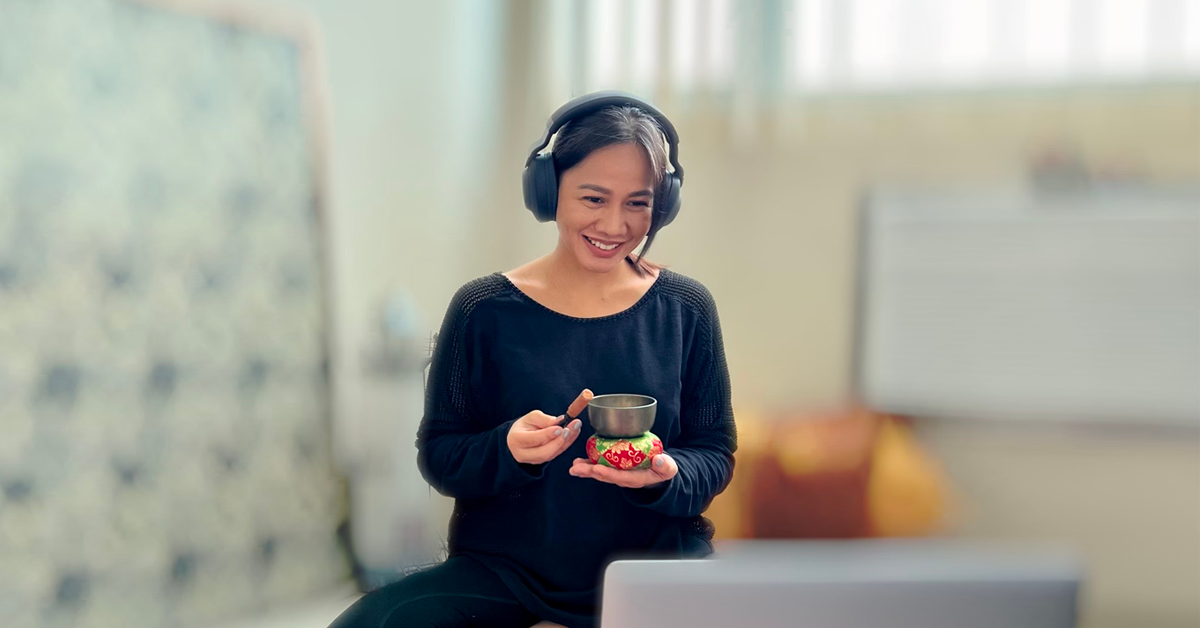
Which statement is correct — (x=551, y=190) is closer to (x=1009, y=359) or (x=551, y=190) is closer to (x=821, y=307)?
(x=821, y=307)

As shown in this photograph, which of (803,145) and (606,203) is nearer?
(606,203)

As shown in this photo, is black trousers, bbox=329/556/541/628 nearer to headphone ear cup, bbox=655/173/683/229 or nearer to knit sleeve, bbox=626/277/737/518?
knit sleeve, bbox=626/277/737/518

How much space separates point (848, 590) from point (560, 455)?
0.35 m

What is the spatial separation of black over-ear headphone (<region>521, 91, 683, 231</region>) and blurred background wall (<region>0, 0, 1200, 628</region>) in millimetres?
495

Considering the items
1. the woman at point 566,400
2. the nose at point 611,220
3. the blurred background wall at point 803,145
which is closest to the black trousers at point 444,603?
the woman at point 566,400

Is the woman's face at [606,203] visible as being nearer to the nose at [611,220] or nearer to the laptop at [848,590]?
the nose at [611,220]

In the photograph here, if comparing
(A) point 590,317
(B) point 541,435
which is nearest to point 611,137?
(A) point 590,317

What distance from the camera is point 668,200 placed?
0.89 m

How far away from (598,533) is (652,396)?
151 mm

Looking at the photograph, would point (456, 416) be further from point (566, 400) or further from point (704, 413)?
point (704, 413)

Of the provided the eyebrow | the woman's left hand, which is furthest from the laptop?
the eyebrow

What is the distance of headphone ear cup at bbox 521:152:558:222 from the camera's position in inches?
34.6

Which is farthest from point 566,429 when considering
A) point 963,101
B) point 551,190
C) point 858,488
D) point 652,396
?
point 963,101

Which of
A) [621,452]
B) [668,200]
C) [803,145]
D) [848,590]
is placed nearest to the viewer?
[848,590]
